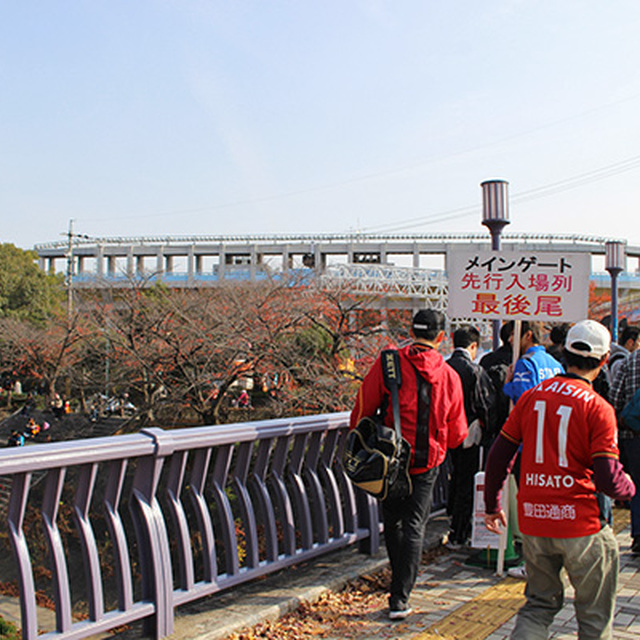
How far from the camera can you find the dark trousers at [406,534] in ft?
12.6

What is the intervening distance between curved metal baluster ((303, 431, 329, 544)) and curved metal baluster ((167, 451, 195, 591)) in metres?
1.20

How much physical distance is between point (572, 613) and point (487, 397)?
164 cm

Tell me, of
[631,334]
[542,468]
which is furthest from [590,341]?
[631,334]

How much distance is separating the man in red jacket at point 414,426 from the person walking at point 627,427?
6.68ft

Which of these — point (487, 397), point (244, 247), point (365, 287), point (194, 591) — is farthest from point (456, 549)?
point (244, 247)

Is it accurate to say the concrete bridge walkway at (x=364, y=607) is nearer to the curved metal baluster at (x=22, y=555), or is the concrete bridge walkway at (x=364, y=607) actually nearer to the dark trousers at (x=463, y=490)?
the dark trousers at (x=463, y=490)

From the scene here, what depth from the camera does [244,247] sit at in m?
69.8

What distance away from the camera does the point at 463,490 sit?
17.6 ft

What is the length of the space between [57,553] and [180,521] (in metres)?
0.73

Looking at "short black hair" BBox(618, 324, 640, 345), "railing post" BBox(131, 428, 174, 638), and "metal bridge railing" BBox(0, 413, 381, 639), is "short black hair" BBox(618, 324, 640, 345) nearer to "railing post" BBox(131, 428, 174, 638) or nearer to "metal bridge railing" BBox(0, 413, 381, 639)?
Result: "metal bridge railing" BBox(0, 413, 381, 639)

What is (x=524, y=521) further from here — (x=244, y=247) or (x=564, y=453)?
(x=244, y=247)

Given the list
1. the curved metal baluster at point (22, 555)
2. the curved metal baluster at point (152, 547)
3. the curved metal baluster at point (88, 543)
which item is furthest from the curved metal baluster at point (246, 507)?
the curved metal baluster at point (22, 555)

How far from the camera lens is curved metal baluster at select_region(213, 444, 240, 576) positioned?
3848 mm

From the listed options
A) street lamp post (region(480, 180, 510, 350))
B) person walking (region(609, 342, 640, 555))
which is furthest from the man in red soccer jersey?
street lamp post (region(480, 180, 510, 350))
